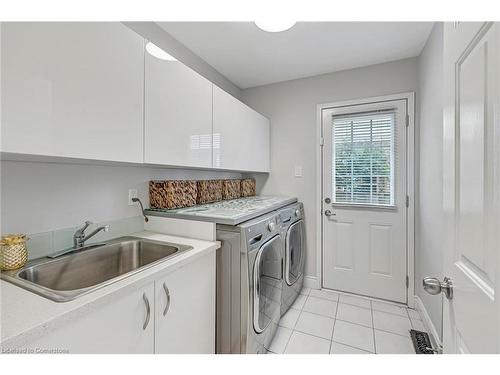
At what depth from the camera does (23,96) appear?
31.0 inches

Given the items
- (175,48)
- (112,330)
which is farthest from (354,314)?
(175,48)

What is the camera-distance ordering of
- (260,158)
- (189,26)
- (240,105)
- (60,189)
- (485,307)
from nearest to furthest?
1. (485,307)
2. (60,189)
3. (189,26)
4. (240,105)
5. (260,158)

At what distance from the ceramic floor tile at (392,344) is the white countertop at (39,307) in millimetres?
1751

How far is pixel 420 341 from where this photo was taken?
172 centimetres

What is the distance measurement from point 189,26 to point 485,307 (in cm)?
223

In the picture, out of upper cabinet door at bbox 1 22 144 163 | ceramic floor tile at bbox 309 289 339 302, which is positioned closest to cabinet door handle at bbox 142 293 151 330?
upper cabinet door at bbox 1 22 144 163

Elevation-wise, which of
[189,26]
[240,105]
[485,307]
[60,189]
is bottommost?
[485,307]

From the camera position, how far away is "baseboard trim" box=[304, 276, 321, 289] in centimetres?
262

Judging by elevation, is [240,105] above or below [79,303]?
above

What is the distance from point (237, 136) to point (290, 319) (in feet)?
5.69

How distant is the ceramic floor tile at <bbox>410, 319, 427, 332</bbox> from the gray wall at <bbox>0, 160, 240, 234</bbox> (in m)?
2.47
